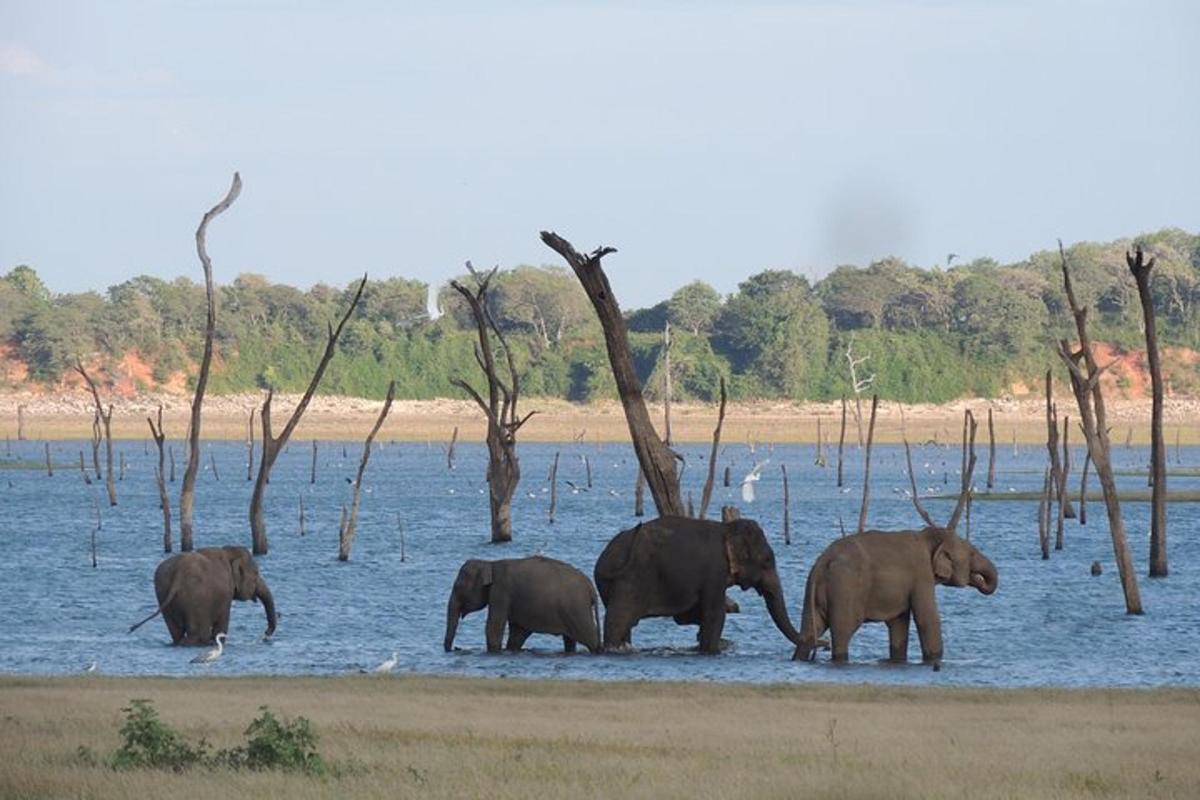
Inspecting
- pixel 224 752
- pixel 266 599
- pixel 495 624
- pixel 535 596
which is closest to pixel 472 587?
pixel 495 624

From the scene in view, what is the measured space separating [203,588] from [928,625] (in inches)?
397

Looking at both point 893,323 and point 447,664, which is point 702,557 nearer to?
point 447,664

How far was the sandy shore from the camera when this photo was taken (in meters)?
164

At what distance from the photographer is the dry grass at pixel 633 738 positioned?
16797mm

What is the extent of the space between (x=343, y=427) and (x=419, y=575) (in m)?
117

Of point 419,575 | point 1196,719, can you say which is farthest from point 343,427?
point 1196,719

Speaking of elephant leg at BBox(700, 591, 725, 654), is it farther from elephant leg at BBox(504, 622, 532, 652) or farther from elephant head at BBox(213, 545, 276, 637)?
elephant head at BBox(213, 545, 276, 637)

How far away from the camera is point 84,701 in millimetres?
22625

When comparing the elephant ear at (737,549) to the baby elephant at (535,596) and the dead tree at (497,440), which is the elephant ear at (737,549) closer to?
the baby elephant at (535,596)

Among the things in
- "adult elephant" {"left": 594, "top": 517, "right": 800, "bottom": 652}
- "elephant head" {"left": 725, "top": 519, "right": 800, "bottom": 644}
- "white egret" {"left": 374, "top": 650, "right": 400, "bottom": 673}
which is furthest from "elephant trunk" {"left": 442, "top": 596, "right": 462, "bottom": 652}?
"elephant head" {"left": 725, "top": 519, "right": 800, "bottom": 644}

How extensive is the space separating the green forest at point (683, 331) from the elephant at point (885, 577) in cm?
13222

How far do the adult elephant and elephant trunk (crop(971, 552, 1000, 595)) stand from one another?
254cm

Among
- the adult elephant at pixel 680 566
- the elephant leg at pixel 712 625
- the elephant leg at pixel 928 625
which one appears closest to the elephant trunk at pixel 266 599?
the adult elephant at pixel 680 566

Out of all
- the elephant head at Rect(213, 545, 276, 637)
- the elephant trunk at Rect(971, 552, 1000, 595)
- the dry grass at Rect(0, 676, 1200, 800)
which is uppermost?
the elephant trunk at Rect(971, 552, 1000, 595)
